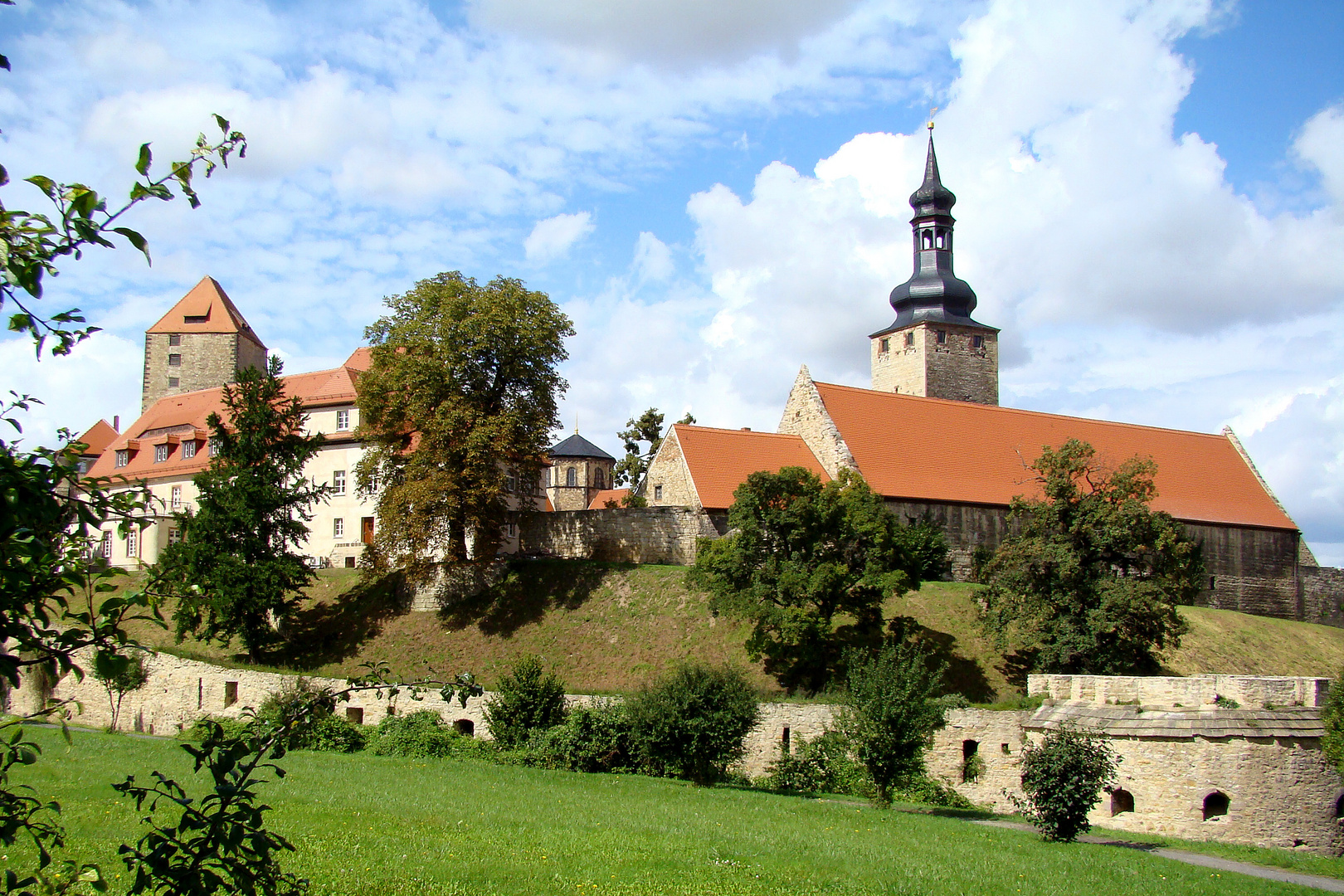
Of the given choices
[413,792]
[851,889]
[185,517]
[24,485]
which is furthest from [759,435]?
[24,485]

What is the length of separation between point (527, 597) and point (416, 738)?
8.82 m

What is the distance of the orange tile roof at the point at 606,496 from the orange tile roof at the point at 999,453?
83.4ft

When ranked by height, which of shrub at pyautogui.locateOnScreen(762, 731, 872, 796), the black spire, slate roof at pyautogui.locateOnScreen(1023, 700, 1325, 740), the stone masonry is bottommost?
shrub at pyautogui.locateOnScreen(762, 731, 872, 796)

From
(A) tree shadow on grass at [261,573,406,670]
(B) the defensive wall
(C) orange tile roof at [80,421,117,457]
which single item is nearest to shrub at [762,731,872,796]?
(B) the defensive wall

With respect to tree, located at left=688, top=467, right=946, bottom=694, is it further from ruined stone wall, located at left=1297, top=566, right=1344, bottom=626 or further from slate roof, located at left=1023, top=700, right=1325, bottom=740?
ruined stone wall, located at left=1297, top=566, right=1344, bottom=626

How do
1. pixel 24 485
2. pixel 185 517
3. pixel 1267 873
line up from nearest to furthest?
pixel 24 485 < pixel 185 517 < pixel 1267 873

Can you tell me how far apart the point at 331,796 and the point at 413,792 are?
5.57 ft

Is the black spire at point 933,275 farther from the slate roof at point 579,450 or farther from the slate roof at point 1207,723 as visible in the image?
the slate roof at point 1207,723

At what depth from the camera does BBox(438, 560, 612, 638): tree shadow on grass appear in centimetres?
3341

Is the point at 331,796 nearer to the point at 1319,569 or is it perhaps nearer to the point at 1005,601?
the point at 1005,601

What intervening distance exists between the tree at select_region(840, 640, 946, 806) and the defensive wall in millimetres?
2670

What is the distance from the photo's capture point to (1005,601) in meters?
28.0

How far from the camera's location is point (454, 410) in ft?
110

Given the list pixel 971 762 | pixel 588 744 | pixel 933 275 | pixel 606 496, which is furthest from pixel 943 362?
pixel 588 744
